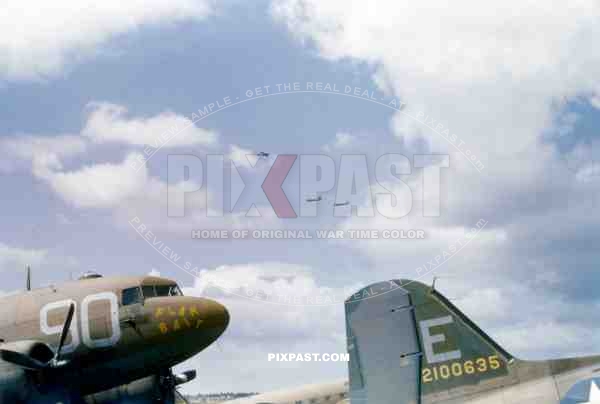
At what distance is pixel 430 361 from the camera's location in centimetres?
1727

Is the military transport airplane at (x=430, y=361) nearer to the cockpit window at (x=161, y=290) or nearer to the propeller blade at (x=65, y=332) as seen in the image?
the cockpit window at (x=161, y=290)

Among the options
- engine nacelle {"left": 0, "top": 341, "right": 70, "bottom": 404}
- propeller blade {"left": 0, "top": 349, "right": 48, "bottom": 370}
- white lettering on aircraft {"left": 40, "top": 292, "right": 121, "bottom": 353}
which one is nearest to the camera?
propeller blade {"left": 0, "top": 349, "right": 48, "bottom": 370}

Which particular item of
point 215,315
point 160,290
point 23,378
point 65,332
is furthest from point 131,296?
point 23,378

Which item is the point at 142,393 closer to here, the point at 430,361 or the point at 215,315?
the point at 215,315

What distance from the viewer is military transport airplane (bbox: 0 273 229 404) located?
2125 cm

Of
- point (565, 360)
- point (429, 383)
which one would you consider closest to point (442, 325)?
point (429, 383)

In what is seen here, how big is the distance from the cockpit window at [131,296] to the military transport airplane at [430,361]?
6958mm

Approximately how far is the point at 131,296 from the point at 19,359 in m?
3.43

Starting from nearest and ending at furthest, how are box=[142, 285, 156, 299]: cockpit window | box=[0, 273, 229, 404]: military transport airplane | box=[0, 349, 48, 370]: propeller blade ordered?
box=[0, 349, 48, 370]: propeller blade < box=[0, 273, 229, 404]: military transport airplane < box=[142, 285, 156, 299]: cockpit window

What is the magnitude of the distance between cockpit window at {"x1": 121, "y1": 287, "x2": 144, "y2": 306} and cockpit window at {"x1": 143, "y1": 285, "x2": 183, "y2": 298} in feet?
0.63

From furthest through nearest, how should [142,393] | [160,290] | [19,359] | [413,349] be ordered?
[142,393], [160,290], [19,359], [413,349]

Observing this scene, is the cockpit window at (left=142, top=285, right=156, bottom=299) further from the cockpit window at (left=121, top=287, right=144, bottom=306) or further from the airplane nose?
the airplane nose

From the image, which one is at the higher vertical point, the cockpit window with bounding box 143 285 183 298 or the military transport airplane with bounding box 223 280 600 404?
the cockpit window with bounding box 143 285 183 298

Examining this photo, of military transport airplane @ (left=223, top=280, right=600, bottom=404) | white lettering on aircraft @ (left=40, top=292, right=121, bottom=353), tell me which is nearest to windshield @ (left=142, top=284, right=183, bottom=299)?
white lettering on aircraft @ (left=40, top=292, right=121, bottom=353)
